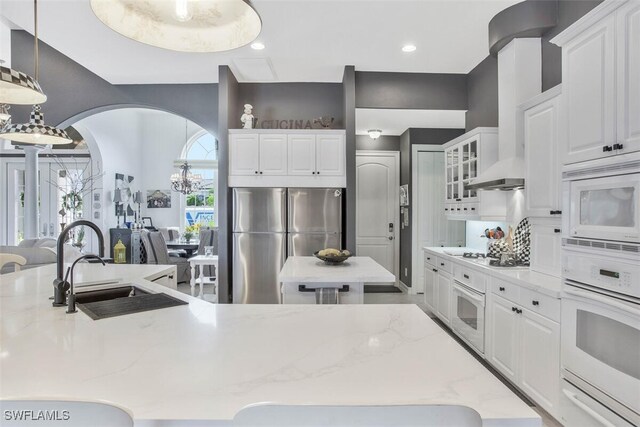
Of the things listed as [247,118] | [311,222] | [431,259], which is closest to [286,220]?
[311,222]

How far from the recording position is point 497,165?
298 cm

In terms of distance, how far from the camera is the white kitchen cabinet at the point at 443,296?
11.6 feet

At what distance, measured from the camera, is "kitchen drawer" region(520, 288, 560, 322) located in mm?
1957

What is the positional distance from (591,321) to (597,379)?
273 millimetres

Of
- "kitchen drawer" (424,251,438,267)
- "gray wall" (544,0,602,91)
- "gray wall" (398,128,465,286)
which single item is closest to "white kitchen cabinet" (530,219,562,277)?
"gray wall" (544,0,602,91)

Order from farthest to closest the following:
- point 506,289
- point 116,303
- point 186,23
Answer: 1. point 506,289
2. point 116,303
3. point 186,23

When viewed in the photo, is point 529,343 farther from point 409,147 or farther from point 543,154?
point 409,147

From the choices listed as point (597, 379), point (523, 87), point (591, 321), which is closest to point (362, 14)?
point (523, 87)

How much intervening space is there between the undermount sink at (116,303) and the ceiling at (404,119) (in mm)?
3417

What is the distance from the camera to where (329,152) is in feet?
13.1

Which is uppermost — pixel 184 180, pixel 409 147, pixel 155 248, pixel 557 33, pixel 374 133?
pixel 557 33

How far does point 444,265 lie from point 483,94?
199 cm

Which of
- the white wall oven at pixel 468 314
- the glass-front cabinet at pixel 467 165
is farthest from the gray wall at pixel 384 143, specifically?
the white wall oven at pixel 468 314

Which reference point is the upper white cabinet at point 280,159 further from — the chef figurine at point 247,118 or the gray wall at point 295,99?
the gray wall at point 295,99
